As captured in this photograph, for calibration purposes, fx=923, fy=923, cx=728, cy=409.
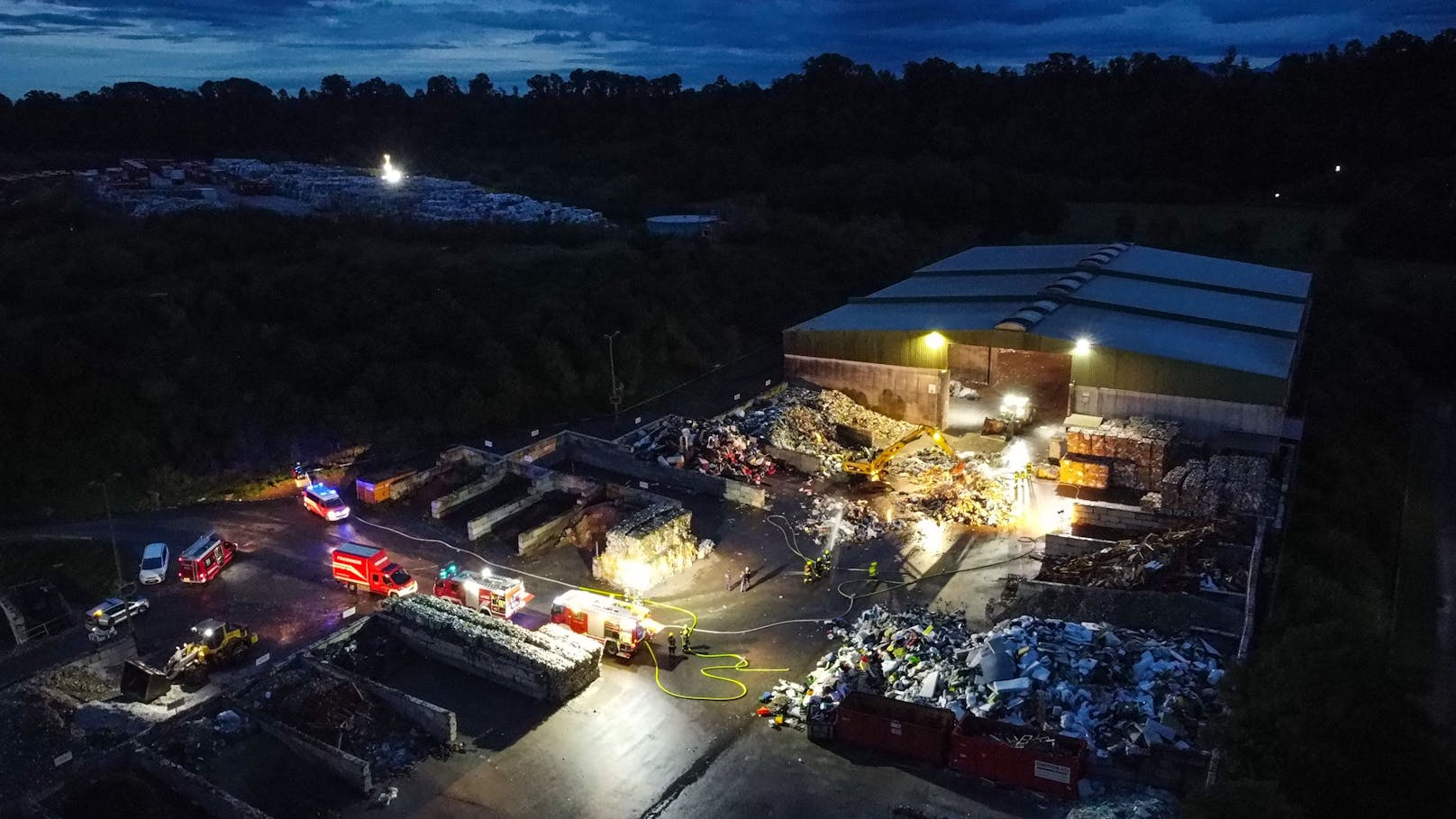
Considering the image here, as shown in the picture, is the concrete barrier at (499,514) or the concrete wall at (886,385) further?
the concrete wall at (886,385)

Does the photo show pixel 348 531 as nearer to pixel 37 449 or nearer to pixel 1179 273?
pixel 37 449

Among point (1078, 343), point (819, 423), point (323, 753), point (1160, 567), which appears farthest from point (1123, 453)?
point (323, 753)

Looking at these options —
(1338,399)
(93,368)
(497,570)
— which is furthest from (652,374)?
(1338,399)

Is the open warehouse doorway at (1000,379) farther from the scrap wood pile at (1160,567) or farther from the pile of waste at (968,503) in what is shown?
the scrap wood pile at (1160,567)

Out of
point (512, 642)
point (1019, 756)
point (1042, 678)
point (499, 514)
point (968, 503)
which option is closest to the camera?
point (1019, 756)

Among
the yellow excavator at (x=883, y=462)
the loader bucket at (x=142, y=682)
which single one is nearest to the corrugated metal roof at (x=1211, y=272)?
the yellow excavator at (x=883, y=462)

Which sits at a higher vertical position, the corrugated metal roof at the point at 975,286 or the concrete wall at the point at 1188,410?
the corrugated metal roof at the point at 975,286

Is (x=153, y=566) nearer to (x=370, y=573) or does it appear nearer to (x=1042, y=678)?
(x=370, y=573)
